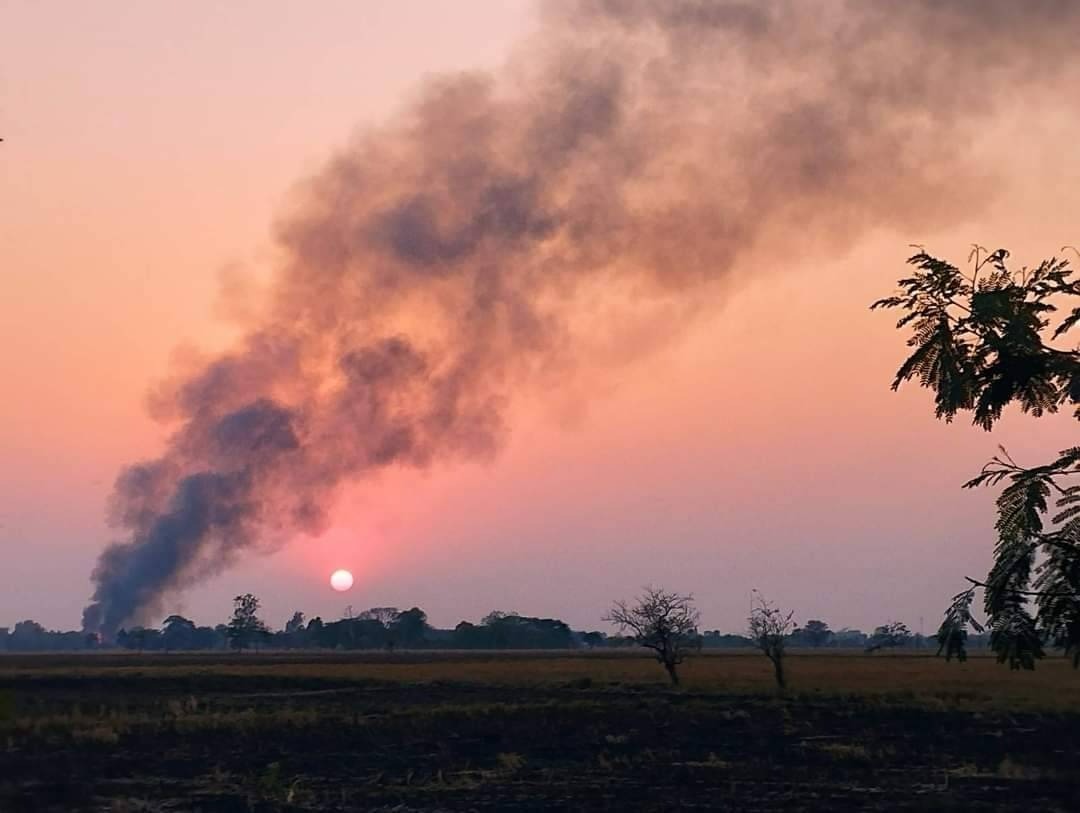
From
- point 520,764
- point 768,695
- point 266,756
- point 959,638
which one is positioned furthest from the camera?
point 768,695

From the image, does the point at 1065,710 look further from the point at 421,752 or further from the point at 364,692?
the point at 364,692

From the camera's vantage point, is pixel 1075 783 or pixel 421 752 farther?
pixel 421 752

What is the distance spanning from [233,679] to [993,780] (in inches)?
2463

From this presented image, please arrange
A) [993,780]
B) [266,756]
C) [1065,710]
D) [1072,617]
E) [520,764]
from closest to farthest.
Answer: [1072,617] → [993,780] → [520,764] → [266,756] → [1065,710]

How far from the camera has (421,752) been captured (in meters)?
35.3

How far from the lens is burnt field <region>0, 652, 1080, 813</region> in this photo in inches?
1031

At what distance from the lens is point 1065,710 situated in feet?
156

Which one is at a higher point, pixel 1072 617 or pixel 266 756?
pixel 1072 617

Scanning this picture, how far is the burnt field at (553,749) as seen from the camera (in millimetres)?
26188

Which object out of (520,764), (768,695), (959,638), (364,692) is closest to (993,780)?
(520,764)

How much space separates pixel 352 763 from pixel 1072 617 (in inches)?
1121

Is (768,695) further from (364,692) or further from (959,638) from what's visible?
(959,638)

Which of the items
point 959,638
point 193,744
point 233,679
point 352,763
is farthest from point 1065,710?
point 233,679

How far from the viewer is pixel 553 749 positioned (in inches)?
1398
